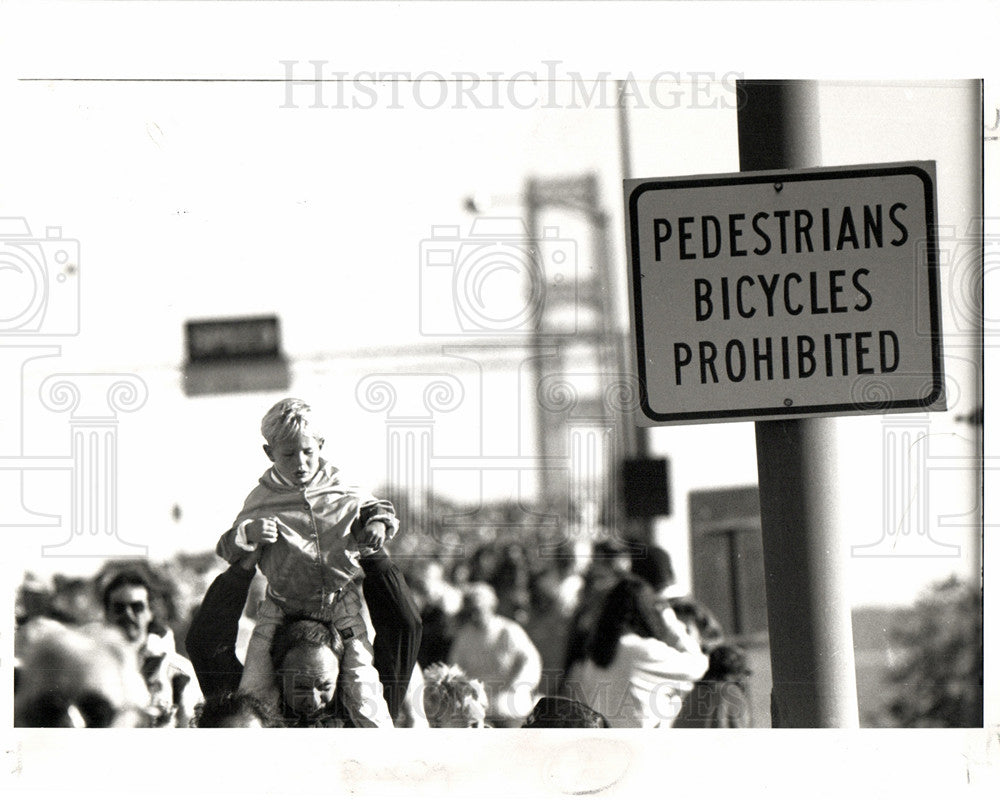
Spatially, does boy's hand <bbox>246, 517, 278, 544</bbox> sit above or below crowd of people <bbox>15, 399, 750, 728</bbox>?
above

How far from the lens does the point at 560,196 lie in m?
2.32

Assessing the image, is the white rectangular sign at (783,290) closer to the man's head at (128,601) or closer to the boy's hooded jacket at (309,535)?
the boy's hooded jacket at (309,535)

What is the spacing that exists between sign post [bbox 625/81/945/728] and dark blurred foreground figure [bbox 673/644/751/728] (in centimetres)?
7

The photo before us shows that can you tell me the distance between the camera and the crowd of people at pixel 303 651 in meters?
2.28

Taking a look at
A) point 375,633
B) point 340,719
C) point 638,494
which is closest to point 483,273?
point 638,494

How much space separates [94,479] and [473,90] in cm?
99

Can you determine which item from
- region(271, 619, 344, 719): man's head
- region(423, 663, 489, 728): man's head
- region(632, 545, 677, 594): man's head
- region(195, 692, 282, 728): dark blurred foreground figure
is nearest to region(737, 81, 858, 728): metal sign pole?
region(632, 545, 677, 594): man's head

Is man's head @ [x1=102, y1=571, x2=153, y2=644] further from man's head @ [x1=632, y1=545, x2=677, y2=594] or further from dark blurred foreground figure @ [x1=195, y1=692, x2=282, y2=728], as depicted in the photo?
man's head @ [x1=632, y1=545, x2=677, y2=594]

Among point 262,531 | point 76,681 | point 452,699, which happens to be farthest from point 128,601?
point 452,699

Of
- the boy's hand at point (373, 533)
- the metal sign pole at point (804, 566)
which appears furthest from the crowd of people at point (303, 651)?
the metal sign pole at point (804, 566)

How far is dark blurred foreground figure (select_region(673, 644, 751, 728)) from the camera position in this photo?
2.27m

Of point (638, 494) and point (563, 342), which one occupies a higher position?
point (563, 342)

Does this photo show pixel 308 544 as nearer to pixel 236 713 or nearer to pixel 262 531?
pixel 262 531

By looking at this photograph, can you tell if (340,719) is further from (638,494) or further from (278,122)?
(278,122)
